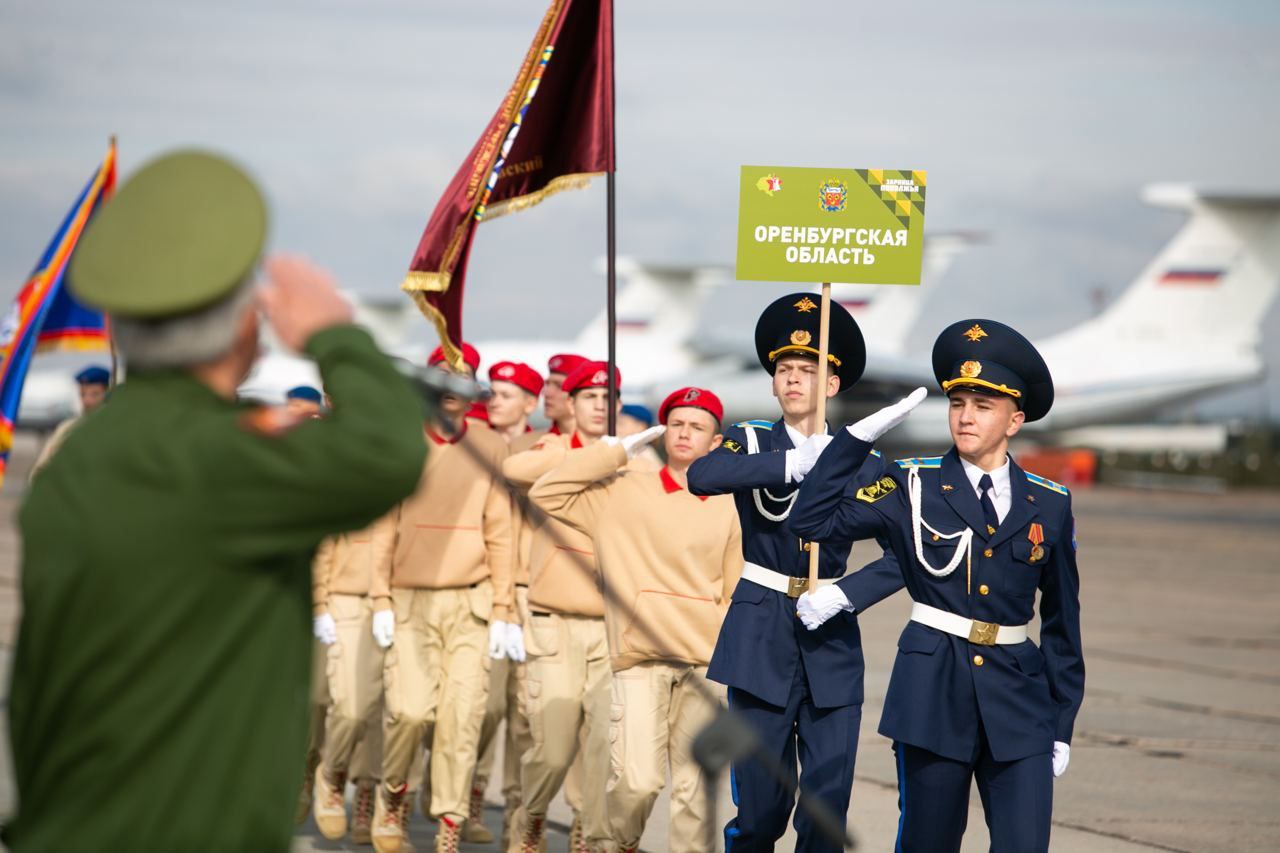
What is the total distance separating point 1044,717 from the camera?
477 centimetres

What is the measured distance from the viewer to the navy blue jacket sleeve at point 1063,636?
4.83 meters

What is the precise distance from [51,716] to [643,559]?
3912 mm

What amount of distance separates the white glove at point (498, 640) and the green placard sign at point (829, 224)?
98.2 inches

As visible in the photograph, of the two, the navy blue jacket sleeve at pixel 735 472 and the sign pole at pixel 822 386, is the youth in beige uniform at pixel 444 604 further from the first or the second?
the sign pole at pixel 822 386

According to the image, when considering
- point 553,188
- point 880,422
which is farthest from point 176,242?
point 553,188

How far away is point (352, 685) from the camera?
7.43m

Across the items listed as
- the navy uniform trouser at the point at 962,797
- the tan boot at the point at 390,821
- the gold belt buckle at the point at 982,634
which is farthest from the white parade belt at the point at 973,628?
the tan boot at the point at 390,821

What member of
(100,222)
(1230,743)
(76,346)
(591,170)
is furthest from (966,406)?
(76,346)

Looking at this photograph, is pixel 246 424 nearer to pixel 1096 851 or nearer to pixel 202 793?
pixel 202 793

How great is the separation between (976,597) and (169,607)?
3092 millimetres

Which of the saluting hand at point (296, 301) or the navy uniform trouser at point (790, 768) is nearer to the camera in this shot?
the saluting hand at point (296, 301)

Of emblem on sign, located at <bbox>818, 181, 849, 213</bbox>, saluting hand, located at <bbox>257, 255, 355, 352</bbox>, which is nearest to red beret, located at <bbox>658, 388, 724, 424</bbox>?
emblem on sign, located at <bbox>818, 181, 849, 213</bbox>

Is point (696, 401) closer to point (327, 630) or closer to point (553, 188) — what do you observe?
point (553, 188)

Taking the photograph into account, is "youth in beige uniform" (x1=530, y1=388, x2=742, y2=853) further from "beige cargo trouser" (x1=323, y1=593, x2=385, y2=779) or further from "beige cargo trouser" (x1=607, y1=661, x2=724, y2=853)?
"beige cargo trouser" (x1=323, y1=593, x2=385, y2=779)
